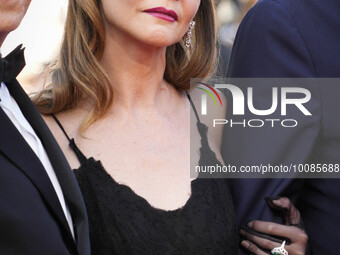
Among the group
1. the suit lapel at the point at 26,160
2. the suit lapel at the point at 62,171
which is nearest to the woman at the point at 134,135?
the suit lapel at the point at 62,171

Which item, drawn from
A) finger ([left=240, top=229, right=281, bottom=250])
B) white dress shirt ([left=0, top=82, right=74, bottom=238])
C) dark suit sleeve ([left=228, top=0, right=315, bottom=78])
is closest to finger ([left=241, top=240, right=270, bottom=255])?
finger ([left=240, top=229, right=281, bottom=250])

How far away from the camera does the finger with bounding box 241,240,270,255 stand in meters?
1.97

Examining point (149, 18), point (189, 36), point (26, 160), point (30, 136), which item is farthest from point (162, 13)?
point (26, 160)

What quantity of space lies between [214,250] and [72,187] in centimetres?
57

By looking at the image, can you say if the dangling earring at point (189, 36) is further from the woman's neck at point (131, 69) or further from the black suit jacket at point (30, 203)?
the black suit jacket at point (30, 203)

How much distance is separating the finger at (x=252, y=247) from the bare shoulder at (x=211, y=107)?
0.40 m

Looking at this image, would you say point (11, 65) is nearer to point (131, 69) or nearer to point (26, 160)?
point (26, 160)

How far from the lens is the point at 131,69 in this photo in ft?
7.16

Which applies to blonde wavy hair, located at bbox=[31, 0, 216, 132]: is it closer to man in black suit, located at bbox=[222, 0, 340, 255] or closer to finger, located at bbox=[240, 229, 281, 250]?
man in black suit, located at bbox=[222, 0, 340, 255]

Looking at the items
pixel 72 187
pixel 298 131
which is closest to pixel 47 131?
pixel 72 187

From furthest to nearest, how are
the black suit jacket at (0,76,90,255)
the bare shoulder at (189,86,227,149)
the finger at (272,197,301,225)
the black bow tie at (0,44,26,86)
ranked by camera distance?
the bare shoulder at (189,86,227,149), the finger at (272,197,301,225), the black bow tie at (0,44,26,86), the black suit jacket at (0,76,90,255)

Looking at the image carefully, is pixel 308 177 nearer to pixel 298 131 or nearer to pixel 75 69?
pixel 298 131

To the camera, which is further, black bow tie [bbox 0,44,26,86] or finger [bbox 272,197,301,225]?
finger [bbox 272,197,301,225]

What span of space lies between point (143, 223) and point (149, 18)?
2.10 ft
